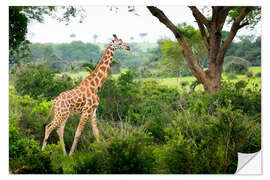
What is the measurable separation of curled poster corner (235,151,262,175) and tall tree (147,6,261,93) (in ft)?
6.26

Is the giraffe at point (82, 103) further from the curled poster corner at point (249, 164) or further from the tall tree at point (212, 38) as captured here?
the curled poster corner at point (249, 164)

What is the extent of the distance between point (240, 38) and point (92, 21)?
2806 millimetres

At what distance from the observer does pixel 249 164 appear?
4.18m

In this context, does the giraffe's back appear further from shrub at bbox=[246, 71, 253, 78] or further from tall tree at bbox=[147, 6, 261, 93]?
shrub at bbox=[246, 71, 253, 78]

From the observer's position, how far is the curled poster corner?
4078mm

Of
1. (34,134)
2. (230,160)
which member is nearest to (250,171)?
(230,160)

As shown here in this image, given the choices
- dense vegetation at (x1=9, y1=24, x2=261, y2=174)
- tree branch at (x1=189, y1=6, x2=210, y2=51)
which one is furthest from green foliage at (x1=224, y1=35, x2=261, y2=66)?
tree branch at (x1=189, y1=6, x2=210, y2=51)

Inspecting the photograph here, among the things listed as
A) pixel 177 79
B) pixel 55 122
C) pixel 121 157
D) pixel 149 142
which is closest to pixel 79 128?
pixel 55 122

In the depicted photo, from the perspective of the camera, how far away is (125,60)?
5539 mm

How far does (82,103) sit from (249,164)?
2579 millimetres

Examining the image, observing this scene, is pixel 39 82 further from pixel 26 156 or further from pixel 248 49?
pixel 248 49

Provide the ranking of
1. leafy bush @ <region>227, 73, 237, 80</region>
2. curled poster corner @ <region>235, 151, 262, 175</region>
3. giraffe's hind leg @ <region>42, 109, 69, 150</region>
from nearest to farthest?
curled poster corner @ <region>235, 151, 262, 175</region>, giraffe's hind leg @ <region>42, 109, 69, 150</region>, leafy bush @ <region>227, 73, 237, 80</region>

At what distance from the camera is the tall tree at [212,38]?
19.0ft
